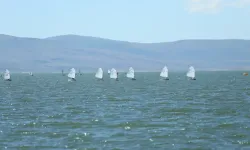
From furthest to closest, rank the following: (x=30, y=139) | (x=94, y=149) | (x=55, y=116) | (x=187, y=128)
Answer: (x=55, y=116), (x=187, y=128), (x=30, y=139), (x=94, y=149)

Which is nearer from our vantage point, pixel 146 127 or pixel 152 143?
pixel 152 143

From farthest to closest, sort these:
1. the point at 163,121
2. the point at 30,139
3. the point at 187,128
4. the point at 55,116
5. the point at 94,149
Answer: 1. the point at 55,116
2. the point at 163,121
3. the point at 187,128
4. the point at 30,139
5. the point at 94,149

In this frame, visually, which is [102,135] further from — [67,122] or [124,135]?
[67,122]

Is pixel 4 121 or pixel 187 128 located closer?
pixel 187 128

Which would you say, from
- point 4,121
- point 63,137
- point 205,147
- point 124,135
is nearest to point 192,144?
point 205,147

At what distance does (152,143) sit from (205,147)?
9.54 ft

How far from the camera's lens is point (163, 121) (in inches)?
1508

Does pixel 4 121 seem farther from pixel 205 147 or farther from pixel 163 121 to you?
pixel 205 147

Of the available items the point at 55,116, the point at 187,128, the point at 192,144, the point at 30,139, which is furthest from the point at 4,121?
the point at 192,144

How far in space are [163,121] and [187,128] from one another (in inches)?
158

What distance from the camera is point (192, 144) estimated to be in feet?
95.0

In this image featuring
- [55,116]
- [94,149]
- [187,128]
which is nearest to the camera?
[94,149]

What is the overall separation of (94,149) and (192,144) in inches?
203

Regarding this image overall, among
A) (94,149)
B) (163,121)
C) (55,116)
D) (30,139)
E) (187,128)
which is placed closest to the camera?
(94,149)
